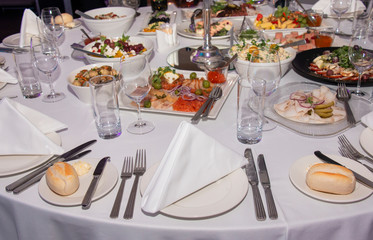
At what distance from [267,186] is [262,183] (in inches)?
0.9

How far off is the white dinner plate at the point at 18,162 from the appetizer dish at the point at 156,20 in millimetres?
1951

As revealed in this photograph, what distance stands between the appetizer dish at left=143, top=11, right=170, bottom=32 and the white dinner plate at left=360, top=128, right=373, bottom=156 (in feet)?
6.86

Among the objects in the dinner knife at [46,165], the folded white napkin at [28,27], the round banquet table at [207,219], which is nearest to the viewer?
the round banquet table at [207,219]

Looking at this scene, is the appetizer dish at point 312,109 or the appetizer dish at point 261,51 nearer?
the appetizer dish at point 312,109

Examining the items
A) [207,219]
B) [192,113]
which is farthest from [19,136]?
[207,219]

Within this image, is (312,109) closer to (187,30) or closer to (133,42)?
(133,42)

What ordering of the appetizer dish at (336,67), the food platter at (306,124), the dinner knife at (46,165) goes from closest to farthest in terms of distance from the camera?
1. the dinner knife at (46,165)
2. the food platter at (306,124)
3. the appetizer dish at (336,67)

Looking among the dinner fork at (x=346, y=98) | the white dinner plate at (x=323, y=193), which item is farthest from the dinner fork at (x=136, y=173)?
the dinner fork at (x=346, y=98)

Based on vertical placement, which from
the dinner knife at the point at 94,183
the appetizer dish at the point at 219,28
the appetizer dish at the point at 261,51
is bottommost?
the dinner knife at the point at 94,183

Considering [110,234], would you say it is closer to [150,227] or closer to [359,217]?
[150,227]

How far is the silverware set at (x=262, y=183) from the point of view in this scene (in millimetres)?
1090

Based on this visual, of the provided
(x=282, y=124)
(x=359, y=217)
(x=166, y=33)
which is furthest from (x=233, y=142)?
(x=166, y=33)

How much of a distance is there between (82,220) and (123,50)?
141 cm

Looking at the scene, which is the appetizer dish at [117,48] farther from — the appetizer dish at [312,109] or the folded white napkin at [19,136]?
the appetizer dish at [312,109]
